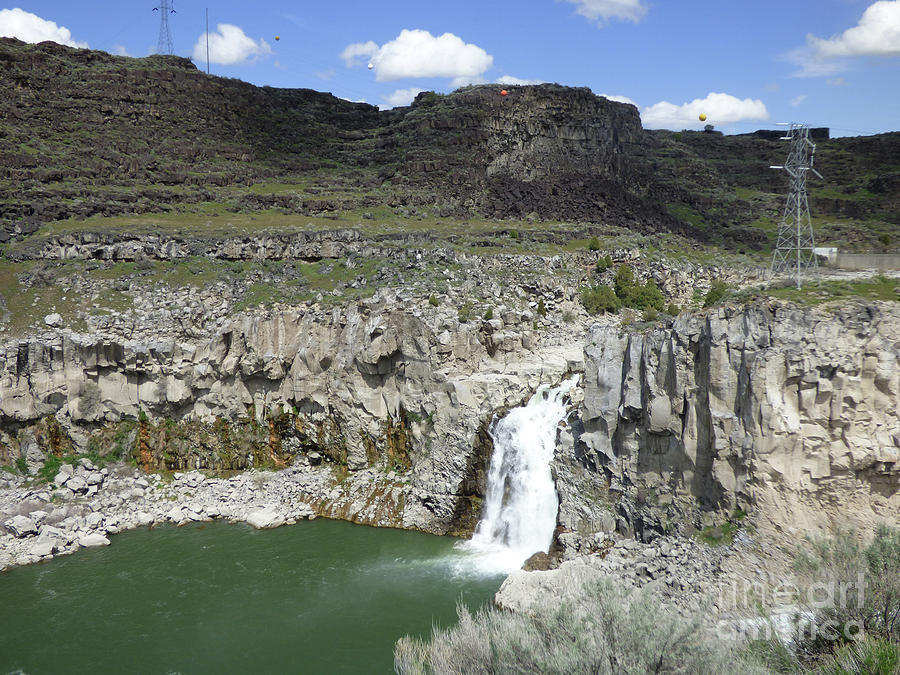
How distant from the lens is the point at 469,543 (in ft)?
101

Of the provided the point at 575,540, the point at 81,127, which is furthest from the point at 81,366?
the point at 81,127

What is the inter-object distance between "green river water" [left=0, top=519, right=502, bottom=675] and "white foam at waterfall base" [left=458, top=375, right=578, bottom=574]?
153cm

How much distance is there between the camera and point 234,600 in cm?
2728

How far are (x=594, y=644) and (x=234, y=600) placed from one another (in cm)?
1803

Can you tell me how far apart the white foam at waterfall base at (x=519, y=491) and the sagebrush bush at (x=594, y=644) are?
12730 millimetres

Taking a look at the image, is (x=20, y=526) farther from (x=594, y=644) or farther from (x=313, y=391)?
(x=594, y=644)

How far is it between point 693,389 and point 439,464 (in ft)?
42.6

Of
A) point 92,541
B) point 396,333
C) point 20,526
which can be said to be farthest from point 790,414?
point 20,526

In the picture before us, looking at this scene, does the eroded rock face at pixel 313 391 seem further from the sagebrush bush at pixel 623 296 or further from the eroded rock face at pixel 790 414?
the eroded rock face at pixel 790 414

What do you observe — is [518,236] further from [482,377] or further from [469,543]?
[469,543]

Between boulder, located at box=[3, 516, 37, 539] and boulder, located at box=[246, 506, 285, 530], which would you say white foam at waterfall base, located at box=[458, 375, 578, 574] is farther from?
boulder, located at box=[3, 516, 37, 539]

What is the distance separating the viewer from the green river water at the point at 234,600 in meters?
23.6

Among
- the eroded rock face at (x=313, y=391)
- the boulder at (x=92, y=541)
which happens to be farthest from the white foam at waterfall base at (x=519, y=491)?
the boulder at (x=92, y=541)

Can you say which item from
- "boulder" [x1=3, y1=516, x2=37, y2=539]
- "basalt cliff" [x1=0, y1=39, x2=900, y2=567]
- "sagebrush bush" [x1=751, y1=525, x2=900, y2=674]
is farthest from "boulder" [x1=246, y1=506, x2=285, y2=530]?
"sagebrush bush" [x1=751, y1=525, x2=900, y2=674]
